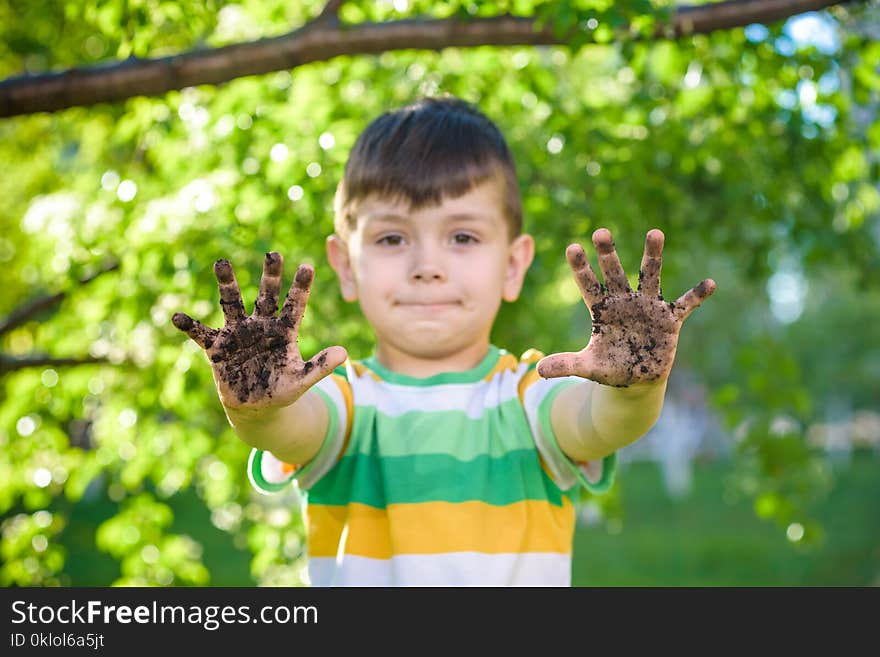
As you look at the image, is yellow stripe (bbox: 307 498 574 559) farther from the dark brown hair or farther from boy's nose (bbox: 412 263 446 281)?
the dark brown hair

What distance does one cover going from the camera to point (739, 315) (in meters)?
19.6

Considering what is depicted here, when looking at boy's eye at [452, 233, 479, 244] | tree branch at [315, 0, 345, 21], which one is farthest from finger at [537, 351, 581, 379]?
tree branch at [315, 0, 345, 21]

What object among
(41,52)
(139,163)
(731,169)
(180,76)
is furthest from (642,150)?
(41,52)

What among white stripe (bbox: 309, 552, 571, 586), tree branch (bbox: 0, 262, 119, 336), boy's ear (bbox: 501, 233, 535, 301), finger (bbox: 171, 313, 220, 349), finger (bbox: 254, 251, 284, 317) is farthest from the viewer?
tree branch (bbox: 0, 262, 119, 336)

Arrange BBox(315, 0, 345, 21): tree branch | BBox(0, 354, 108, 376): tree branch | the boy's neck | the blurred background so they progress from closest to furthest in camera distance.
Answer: the boy's neck
BBox(315, 0, 345, 21): tree branch
the blurred background
BBox(0, 354, 108, 376): tree branch

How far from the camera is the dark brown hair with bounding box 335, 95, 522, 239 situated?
92.6 inches

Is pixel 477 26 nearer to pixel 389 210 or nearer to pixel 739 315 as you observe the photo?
pixel 389 210

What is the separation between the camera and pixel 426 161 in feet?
7.77

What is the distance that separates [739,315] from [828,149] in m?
16.0

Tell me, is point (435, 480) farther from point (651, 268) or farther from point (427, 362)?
point (651, 268)

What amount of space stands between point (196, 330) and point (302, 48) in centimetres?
167

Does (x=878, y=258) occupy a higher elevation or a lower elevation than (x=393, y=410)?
higher

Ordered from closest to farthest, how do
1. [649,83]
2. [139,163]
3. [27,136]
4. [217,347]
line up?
[217,347]
[649,83]
[139,163]
[27,136]

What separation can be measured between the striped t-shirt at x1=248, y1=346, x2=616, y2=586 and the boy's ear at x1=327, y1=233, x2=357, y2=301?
25 cm
